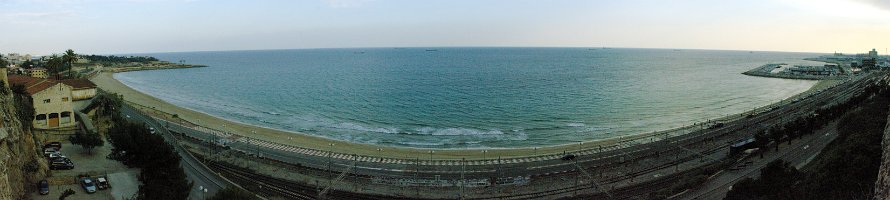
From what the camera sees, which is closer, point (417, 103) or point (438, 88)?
point (417, 103)

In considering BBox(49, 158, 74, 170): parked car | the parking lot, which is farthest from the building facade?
BBox(49, 158, 74, 170): parked car

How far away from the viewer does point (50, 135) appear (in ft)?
112

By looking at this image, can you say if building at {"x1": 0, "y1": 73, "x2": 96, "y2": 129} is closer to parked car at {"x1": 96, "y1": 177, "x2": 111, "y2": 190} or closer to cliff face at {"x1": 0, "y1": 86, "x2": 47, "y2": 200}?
cliff face at {"x1": 0, "y1": 86, "x2": 47, "y2": 200}

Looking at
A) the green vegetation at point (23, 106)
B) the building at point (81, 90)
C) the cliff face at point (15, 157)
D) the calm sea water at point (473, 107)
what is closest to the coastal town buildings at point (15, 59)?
the calm sea water at point (473, 107)

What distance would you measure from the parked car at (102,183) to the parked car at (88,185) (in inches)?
9.6

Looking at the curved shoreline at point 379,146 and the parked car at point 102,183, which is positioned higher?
the parked car at point 102,183

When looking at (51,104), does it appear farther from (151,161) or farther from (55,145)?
(151,161)

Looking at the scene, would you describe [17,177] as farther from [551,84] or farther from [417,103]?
[551,84]

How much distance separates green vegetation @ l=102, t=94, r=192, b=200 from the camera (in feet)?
77.2

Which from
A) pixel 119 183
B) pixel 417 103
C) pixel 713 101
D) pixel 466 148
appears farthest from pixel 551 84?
pixel 119 183

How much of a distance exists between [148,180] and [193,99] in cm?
6462

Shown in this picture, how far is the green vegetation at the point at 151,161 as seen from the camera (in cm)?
2353

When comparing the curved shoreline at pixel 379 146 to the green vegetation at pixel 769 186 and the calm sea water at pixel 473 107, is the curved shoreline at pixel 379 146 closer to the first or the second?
the calm sea water at pixel 473 107

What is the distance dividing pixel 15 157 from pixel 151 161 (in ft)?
18.1
